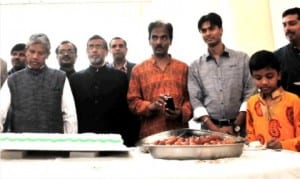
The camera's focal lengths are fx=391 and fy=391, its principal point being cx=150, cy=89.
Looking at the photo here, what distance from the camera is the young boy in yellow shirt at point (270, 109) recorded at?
193cm

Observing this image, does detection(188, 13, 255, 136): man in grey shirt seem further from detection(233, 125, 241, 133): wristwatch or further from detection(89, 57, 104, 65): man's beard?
detection(89, 57, 104, 65): man's beard

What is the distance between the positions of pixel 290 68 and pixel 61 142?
1.63 meters

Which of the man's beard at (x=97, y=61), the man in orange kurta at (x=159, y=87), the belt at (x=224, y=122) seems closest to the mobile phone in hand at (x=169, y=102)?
the man in orange kurta at (x=159, y=87)

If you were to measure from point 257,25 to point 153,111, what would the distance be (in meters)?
1.63

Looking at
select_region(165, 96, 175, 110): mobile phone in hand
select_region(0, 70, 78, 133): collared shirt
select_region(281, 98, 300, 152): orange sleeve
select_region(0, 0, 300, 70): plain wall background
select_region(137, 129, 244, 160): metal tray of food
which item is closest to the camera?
select_region(137, 129, 244, 160): metal tray of food

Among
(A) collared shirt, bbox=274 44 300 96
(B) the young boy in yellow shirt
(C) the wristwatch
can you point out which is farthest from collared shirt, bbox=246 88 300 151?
(A) collared shirt, bbox=274 44 300 96

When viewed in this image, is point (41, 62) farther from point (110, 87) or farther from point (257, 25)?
point (257, 25)

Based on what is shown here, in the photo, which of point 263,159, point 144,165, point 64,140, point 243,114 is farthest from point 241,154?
point 243,114

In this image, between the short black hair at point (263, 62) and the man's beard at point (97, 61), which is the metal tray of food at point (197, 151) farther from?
the man's beard at point (97, 61)

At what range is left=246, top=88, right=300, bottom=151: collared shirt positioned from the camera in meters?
1.92

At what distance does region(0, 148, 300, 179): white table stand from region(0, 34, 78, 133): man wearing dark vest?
4.02ft

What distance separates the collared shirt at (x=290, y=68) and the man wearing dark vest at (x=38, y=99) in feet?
4.40

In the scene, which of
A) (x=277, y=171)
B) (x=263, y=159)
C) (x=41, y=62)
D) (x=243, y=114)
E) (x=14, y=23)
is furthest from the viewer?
(x=14, y=23)

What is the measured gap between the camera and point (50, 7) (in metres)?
6.00
